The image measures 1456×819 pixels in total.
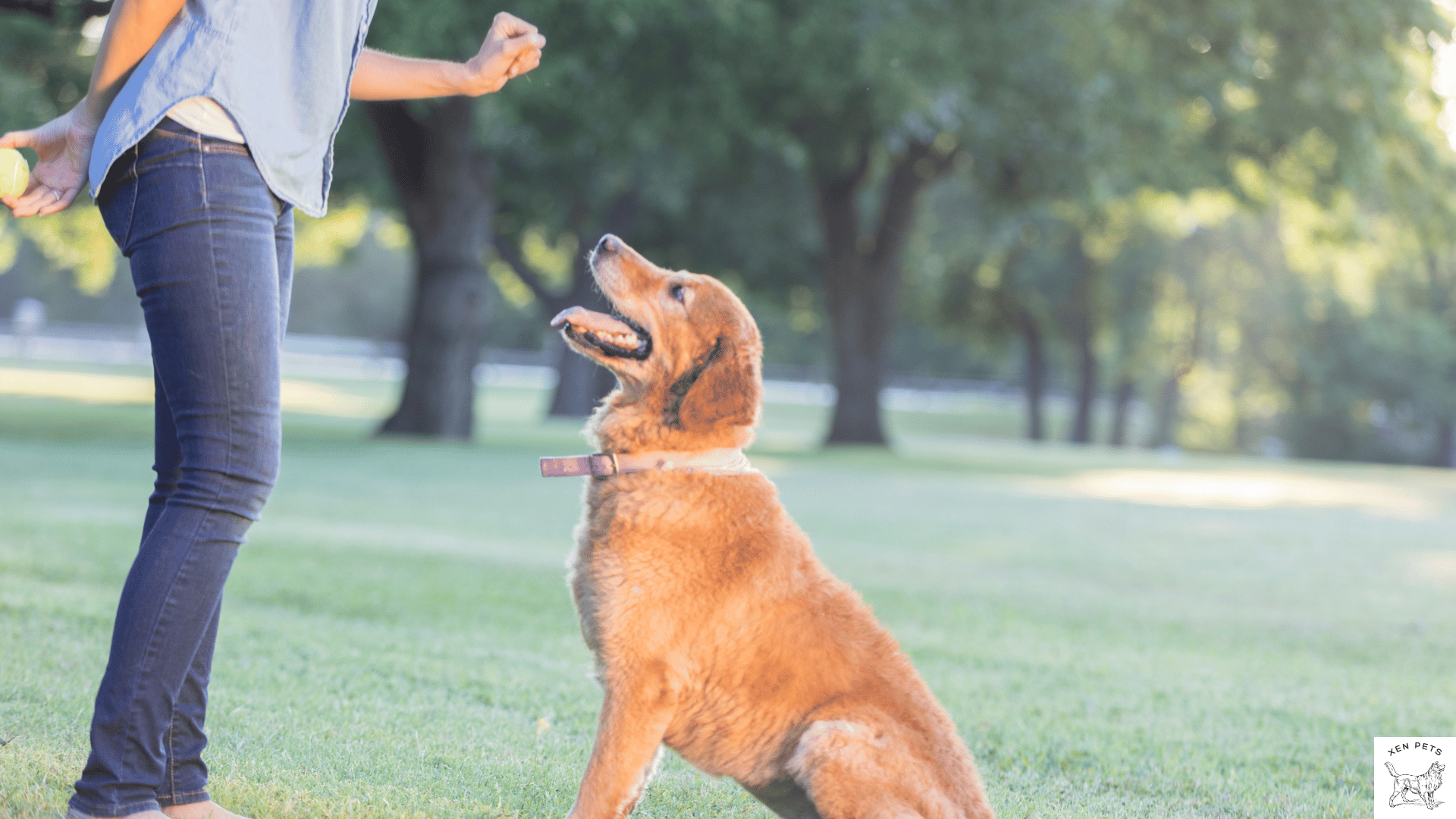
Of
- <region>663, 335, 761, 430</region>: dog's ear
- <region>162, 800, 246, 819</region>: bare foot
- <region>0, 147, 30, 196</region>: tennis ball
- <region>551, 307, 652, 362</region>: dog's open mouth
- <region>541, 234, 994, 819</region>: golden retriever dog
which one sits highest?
<region>0, 147, 30, 196</region>: tennis ball

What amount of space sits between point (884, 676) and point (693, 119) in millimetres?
18361

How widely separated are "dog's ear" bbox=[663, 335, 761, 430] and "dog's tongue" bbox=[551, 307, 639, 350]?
173 mm

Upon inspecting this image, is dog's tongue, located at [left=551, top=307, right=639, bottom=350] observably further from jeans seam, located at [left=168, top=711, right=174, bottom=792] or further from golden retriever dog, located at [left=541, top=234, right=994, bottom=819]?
jeans seam, located at [left=168, top=711, right=174, bottom=792]

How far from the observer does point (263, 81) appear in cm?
265

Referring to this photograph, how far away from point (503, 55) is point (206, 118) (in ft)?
2.63

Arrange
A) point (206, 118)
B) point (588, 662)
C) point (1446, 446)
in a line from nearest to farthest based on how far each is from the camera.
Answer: point (206, 118) → point (588, 662) → point (1446, 446)

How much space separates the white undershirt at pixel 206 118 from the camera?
253 centimetres

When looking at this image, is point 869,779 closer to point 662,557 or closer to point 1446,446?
point 662,557

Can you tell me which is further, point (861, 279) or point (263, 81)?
point (861, 279)

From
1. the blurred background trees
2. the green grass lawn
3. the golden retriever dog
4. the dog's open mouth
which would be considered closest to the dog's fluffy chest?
the golden retriever dog

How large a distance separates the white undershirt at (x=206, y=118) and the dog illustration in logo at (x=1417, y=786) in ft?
12.6

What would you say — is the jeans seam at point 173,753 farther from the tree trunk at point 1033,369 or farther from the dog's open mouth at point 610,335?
the tree trunk at point 1033,369

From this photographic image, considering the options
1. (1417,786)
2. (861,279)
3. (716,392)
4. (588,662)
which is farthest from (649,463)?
(861,279)

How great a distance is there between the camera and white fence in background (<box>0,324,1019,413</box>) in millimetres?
56094
